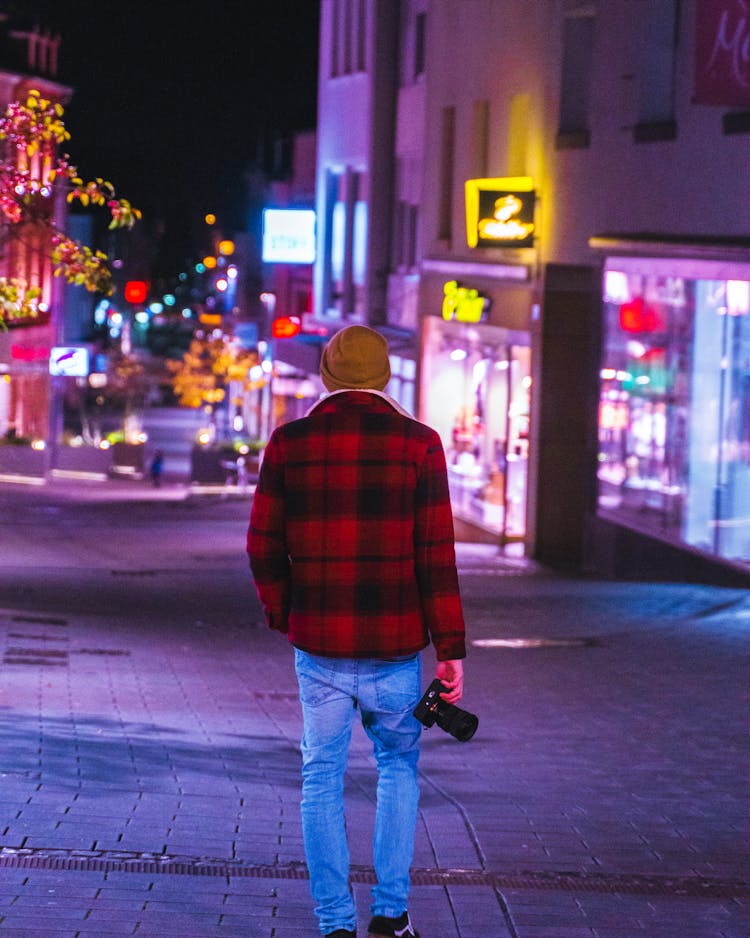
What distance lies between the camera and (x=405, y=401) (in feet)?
107

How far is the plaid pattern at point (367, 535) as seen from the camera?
5.00 m

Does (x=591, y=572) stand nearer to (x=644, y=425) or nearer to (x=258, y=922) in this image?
(x=644, y=425)

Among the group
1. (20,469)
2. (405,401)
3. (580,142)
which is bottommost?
(20,469)

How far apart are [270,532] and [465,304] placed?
2046 centimetres

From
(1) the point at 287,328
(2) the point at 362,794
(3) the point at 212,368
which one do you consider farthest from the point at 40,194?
(3) the point at 212,368

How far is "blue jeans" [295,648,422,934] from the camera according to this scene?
16.5 feet

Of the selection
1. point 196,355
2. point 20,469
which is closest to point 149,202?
point 196,355

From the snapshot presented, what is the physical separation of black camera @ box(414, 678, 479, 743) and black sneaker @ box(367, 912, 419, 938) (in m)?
0.56

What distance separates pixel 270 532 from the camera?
5.10 m

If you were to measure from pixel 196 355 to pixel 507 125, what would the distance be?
174ft

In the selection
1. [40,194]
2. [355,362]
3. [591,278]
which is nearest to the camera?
[355,362]

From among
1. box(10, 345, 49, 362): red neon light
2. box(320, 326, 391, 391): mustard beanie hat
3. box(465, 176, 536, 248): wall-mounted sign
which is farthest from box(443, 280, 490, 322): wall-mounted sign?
box(10, 345, 49, 362): red neon light

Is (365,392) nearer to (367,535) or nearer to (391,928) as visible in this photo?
(367,535)

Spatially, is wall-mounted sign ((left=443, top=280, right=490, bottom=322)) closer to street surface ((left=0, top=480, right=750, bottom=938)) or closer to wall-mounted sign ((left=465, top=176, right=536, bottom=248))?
wall-mounted sign ((left=465, top=176, right=536, bottom=248))
